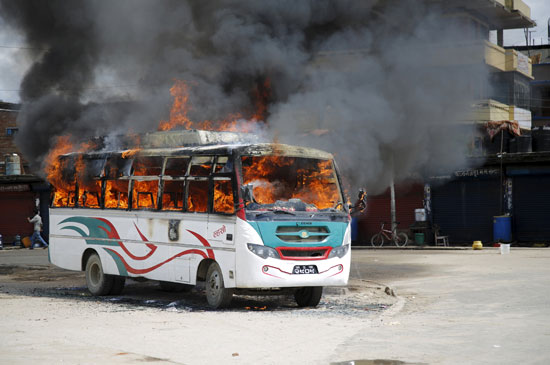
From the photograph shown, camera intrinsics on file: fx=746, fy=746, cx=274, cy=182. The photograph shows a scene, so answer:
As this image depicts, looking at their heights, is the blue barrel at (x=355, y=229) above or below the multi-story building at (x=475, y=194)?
below

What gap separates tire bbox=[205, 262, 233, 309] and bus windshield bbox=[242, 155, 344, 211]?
1310 millimetres

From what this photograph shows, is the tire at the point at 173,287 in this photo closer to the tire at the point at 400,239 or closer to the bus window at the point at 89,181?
the bus window at the point at 89,181

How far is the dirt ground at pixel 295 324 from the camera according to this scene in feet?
25.2

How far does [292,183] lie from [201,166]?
5.08ft

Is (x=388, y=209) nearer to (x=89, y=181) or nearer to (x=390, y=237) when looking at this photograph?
(x=390, y=237)

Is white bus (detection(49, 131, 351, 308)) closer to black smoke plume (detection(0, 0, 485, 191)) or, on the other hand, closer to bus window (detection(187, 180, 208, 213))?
bus window (detection(187, 180, 208, 213))

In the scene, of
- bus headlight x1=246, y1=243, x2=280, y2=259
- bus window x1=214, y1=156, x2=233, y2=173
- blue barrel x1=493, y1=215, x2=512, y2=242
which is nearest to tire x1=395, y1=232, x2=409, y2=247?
blue barrel x1=493, y1=215, x2=512, y2=242

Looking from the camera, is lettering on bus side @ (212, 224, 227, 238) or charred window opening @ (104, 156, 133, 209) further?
charred window opening @ (104, 156, 133, 209)

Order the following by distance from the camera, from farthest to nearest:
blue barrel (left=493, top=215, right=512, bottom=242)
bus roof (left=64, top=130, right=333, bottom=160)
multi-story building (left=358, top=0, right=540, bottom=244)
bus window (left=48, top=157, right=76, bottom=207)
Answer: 1. multi-story building (left=358, top=0, right=540, bottom=244)
2. blue barrel (left=493, top=215, right=512, bottom=242)
3. bus window (left=48, top=157, right=76, bottom=207)
4. bus roof (left=64, top=130, right=333, bottom=160)

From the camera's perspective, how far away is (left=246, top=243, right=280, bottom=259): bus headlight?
11.4 m

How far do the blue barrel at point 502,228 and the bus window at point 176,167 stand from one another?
20.0 m

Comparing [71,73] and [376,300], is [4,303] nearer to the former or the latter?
[376,300]

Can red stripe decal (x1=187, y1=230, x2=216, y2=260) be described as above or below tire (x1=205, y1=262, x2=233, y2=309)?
above

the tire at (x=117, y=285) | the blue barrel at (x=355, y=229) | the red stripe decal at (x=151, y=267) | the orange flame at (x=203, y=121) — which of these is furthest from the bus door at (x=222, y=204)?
the blue barrel at (x=355, y=229)
